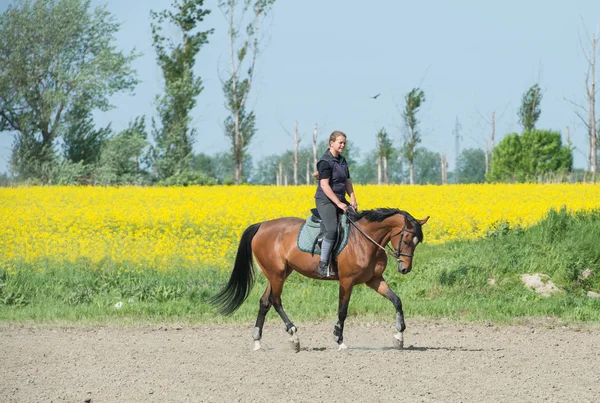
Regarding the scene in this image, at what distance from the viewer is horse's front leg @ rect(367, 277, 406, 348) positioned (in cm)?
1009

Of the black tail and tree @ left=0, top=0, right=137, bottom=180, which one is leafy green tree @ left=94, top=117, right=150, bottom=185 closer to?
tree @ left=0, top=0, right=137, bottom=180

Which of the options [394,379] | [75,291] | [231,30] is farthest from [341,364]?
[231,30]

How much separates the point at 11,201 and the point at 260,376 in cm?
2121

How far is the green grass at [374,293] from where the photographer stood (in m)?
13.4

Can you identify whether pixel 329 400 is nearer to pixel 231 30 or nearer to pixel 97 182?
pixel 97 182

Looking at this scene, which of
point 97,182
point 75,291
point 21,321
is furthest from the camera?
point 97,182

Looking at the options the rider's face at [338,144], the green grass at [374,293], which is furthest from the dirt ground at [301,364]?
the rider's face at [338,144]

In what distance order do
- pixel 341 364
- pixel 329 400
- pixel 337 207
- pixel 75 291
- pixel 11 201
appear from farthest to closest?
pixel 11 201 < pixel 75 291 < pixel 337 207 < pixel 341 364 < pixel 329 400

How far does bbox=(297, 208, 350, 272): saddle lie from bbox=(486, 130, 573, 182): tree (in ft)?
140

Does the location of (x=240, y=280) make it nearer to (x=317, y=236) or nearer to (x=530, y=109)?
(x=317, y=236)

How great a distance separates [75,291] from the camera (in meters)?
14.8

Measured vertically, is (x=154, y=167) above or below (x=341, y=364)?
above

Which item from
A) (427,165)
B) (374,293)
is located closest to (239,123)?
(374,293)

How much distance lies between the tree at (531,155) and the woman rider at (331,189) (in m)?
42.9
